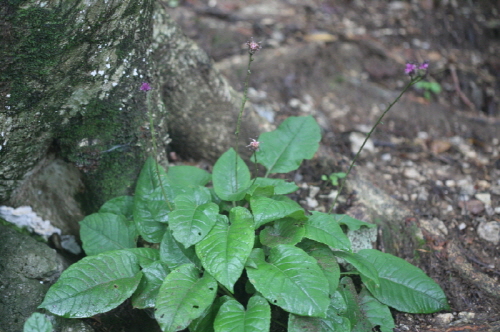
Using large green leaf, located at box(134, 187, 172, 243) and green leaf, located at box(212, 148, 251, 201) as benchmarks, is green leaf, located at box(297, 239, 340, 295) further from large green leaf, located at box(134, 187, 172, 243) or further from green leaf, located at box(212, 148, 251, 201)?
large green leaf, located at box(134, 187, 172, 243)

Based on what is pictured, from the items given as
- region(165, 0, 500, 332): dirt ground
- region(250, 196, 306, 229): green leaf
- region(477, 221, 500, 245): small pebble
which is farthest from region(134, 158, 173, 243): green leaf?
region(477, 221, 500, 245): small pebble

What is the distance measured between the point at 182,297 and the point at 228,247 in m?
0.29

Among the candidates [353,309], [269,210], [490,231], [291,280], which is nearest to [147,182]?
[269,210]

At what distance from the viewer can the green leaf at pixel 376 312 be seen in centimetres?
216

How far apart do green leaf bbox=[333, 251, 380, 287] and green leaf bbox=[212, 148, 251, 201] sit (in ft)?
1.96

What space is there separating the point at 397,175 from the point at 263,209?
167 cm

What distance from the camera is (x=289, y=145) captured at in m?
2.68

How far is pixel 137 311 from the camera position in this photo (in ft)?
7.57

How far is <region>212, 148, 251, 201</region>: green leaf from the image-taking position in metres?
2.33

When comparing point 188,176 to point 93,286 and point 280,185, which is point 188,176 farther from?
point 93,286

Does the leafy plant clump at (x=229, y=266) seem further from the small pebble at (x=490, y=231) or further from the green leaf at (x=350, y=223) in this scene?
the small pebble at (x=490, y=231)

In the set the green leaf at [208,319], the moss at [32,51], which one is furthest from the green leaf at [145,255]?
the moss at [32,51]

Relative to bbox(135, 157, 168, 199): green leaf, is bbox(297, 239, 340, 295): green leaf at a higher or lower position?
lower

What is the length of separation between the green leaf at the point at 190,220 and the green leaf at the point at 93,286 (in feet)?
0.97
